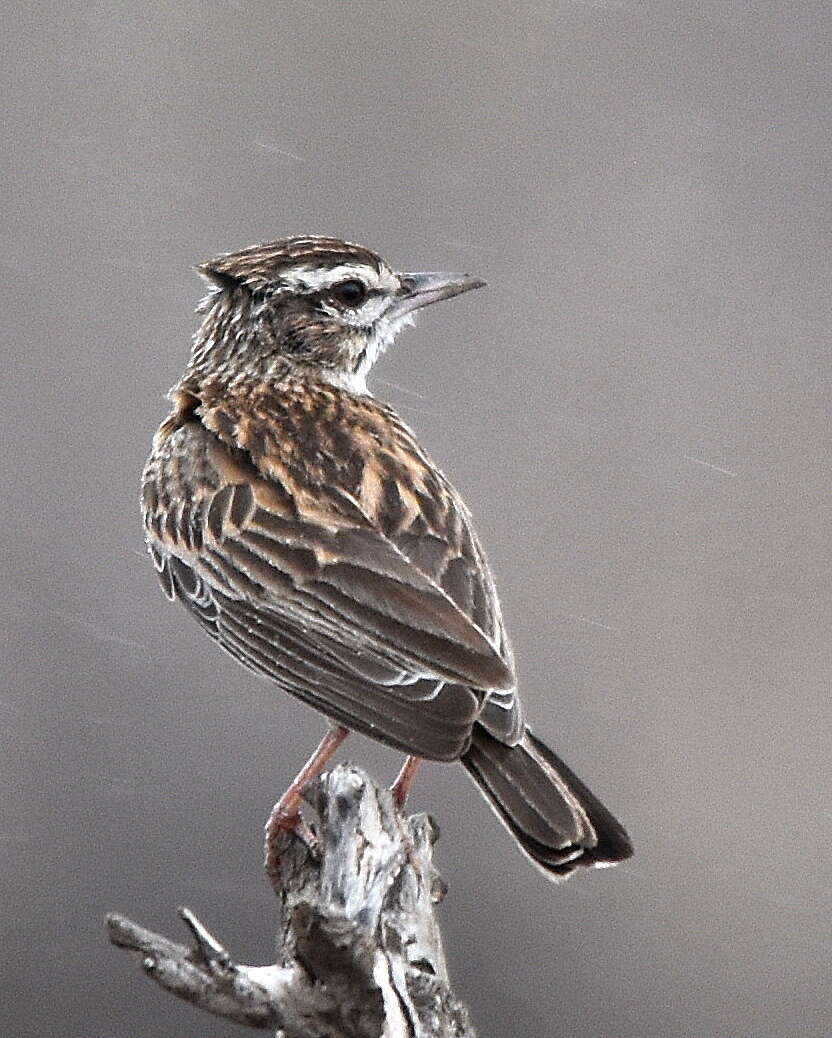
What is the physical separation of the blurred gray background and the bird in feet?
13.2

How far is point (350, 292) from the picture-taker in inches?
367

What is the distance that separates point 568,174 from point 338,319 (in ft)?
32.0

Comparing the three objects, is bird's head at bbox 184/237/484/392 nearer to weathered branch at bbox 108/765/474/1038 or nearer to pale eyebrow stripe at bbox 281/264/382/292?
pale eyebrow stripe at bbox 281/264/382/292

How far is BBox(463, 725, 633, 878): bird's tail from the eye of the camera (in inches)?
293

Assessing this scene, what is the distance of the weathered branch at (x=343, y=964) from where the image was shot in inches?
265

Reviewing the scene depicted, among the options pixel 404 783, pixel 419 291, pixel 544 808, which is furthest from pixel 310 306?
pixel 544 808

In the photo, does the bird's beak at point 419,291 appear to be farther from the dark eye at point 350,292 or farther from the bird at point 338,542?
the dark eye at point 350,292

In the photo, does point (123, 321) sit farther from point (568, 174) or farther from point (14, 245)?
point (568, 174)

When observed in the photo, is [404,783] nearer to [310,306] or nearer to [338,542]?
[338,542]

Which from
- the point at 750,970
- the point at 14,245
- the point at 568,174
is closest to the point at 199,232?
the point at 14,245

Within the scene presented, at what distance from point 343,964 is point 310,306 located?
3273 millimetres

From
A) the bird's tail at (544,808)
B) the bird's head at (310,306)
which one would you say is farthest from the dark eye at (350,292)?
the bird's tail at (544,808)

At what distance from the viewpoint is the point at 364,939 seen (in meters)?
6.82

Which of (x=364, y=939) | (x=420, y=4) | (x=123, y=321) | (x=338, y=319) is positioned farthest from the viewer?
(x=420, y=4)
